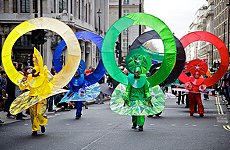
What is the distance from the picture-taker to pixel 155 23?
16219 mm

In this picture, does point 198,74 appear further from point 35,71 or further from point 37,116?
point 37,116

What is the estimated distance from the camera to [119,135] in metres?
13.3

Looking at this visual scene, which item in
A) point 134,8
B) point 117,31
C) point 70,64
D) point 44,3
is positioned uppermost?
point 134,8

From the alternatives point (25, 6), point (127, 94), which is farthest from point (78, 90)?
point (25, 6)

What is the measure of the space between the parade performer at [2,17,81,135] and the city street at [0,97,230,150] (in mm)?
638

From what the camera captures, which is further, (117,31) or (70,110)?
(70,110)

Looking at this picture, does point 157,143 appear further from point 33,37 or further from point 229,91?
point 229,91

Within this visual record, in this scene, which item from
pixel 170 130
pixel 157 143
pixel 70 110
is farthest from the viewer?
pixel 70 110

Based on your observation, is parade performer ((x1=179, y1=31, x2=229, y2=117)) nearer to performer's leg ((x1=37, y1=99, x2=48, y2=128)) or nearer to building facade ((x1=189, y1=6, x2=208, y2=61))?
performer's leg ((x1=37, y1=99, x2=48, y2=128))

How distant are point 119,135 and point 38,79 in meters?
2.74

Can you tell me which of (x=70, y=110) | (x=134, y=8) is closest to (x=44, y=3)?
(x=70, y=110)

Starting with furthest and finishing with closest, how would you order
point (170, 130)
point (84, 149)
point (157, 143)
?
point (170, 130) < point (157, 143) < point (84, 149)

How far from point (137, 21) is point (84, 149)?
6.26 meters

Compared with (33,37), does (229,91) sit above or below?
below
